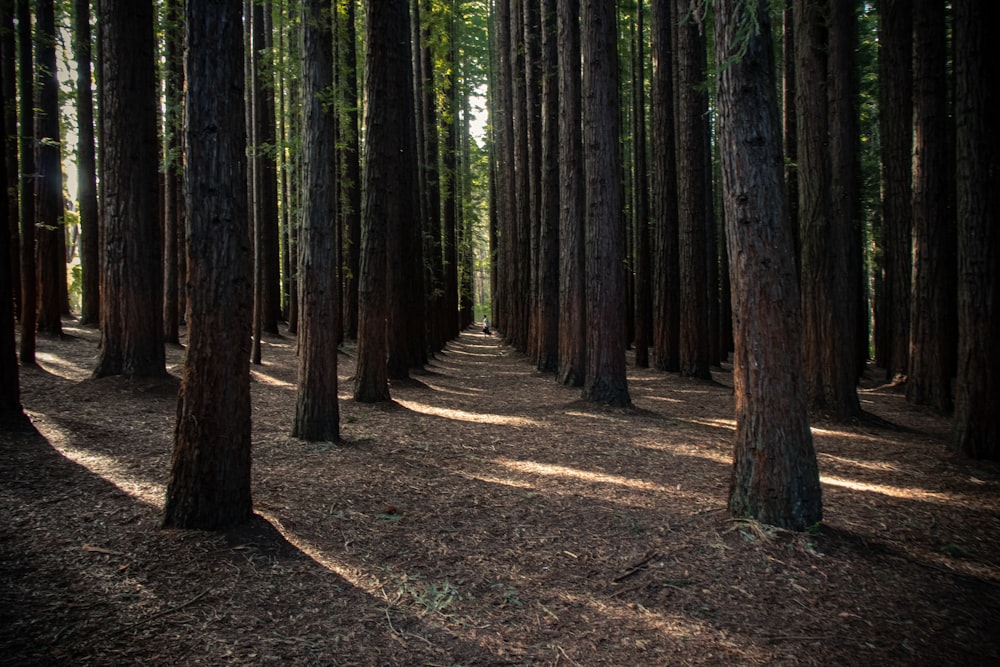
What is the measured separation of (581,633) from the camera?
361 cm

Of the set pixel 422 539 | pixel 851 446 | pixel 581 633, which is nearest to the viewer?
pixel 581 633

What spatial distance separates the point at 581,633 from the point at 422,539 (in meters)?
1.65

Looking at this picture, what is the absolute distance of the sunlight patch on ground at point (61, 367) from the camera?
9.53m

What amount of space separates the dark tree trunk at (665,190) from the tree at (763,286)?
9680mm

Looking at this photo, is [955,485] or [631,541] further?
[955,485]

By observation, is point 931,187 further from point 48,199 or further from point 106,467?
point 48,199

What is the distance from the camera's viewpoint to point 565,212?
38.2 feet

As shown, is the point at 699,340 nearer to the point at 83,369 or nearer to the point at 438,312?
the point at 438,312

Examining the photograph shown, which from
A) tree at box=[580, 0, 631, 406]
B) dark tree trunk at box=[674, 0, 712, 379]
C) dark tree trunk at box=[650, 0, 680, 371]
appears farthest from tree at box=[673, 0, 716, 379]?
tree at box=[580, 0, 631, 406]

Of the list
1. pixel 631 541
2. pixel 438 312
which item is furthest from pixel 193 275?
pixel 438 312

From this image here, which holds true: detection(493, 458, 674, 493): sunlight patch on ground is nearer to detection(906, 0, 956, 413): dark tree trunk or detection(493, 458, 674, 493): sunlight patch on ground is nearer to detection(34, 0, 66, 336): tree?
detection(906, 0, 956, 413): dark tree trunk

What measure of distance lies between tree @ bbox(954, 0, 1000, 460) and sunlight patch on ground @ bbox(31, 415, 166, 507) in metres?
8.63

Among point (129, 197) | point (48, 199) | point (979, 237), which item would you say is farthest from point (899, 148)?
→ point (48, 199)

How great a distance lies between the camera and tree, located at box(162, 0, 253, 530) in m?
4.23
